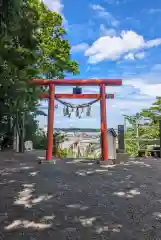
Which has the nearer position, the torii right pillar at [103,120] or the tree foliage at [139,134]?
the torii right pillar at [103,120]

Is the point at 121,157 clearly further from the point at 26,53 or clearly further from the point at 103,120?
the point at 26,53

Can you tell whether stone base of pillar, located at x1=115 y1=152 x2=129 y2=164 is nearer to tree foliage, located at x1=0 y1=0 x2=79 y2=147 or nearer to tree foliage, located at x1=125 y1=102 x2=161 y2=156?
tree foliage, located at x1=125 y1=102 x2=161 y2=156

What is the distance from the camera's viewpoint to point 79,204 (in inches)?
175

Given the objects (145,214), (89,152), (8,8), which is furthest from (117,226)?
(89,152)

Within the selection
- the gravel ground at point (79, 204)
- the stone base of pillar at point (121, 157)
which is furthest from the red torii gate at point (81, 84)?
the gravel ground at point (79, 204)

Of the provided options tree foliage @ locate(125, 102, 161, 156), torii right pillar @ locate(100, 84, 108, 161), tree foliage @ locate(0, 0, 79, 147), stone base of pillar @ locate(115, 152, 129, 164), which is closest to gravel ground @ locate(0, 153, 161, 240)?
torii right pillar @ locate(100, 84, 108, 161)

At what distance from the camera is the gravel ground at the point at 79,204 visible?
11.2 feet

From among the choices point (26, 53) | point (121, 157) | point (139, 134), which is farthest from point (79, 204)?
point (139, 134)

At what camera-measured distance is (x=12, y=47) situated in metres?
6.95

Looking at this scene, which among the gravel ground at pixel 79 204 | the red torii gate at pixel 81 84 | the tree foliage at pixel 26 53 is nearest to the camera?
the gravel ground at pixel 79 204

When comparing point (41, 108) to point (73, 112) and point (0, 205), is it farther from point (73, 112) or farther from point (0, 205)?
point (0, 205)

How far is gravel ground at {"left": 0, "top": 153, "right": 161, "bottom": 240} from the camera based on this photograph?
342 centimetres

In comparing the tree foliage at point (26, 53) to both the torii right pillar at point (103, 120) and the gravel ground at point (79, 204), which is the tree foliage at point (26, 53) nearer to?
the torii right pillar at point (103, 120)

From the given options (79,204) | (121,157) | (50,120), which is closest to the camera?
(79,204)
